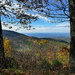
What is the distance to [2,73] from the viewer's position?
16.8ft

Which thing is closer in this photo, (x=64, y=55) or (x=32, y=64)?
(x=32, y=64)

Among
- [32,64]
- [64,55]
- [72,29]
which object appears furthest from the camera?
[64,55]

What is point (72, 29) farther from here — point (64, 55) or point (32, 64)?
point (64, 55)

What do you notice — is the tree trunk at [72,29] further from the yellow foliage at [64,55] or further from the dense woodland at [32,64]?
the yellow foliage at [64,55]

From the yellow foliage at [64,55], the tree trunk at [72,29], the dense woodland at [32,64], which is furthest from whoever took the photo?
the yellow foliage at [64,55]

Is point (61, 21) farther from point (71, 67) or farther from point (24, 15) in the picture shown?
point (71, 67)

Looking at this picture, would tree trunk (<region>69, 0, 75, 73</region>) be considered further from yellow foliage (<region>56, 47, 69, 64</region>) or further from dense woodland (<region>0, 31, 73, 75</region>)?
yellow foliage (<region>56, 47, 69, 64</region>)

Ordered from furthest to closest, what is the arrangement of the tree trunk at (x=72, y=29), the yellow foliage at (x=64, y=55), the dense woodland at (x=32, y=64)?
the yellow foliage at (x=64, y=55) < the tree trunk at (x=72, y=29) < the dense woodland at (x=32, y=64)

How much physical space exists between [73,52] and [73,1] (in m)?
3.61

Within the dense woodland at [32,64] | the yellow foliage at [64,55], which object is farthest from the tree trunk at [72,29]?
the yellow foliage at [64,55]

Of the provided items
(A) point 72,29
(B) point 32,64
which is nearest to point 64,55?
(B) point 32,64

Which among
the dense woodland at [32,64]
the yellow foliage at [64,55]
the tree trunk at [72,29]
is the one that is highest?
the tree trunk at [72,29]

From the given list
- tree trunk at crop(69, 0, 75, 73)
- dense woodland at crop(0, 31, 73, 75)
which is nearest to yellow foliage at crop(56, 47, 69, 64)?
dense woodland at crop(0, 31, 73, 75)

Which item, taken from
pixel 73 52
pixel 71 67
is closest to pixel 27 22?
pixel 73 52
